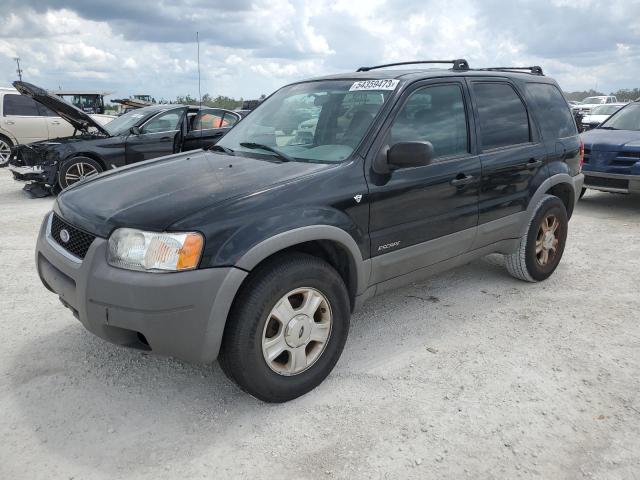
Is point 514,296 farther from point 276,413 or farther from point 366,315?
point 276,413

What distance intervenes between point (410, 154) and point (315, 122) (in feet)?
2.69

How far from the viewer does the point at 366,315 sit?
160 inches

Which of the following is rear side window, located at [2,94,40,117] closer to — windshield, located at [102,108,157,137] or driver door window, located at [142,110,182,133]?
windshield, located at [102,108,157,137]

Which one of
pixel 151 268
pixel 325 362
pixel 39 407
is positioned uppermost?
pixel 151 268

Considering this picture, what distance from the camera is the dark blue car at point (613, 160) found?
755cm

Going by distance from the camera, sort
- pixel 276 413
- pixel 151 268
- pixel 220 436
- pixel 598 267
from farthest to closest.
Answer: pixel 598 267, pixel 276 413, pixel 220 436, pixel 151 268

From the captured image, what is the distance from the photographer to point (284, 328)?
279cm

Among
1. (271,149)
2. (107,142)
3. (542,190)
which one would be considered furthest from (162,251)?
(107,142)

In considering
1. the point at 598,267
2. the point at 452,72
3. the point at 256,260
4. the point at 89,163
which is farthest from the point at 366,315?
the point at 89,163

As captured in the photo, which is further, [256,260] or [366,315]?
[366,315]

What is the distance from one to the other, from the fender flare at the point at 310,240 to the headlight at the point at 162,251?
22 centimetres

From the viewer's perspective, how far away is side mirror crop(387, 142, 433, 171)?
9.89 ft

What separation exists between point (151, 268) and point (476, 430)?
5.95 ft

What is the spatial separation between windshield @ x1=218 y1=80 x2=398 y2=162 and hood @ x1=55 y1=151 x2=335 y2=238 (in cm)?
21
